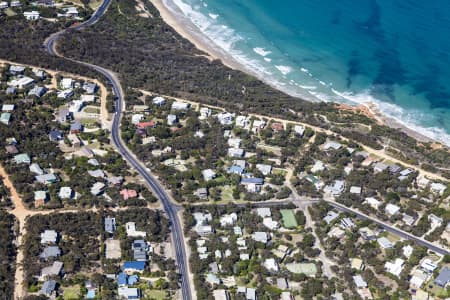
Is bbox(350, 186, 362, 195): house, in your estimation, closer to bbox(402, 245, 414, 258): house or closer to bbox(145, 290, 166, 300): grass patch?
bbox(402, 245, 414, 258): house

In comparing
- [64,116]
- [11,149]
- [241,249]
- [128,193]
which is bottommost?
[241,249]

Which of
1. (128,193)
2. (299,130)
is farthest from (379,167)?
(128,193)

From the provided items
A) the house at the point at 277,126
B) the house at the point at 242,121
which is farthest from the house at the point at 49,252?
the house at the point at 277,126

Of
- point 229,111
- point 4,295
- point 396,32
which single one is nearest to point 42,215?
point 4,295

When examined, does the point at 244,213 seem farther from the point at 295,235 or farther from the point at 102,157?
the point at 102,157

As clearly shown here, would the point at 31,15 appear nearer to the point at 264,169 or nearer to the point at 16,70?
the point at 16,70

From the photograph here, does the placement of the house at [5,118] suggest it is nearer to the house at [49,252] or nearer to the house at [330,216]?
the house at [49,252]

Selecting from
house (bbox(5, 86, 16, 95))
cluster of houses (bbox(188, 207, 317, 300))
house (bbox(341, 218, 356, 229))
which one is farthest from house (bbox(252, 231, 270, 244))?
house (bbox(5, 86, 16, 95))

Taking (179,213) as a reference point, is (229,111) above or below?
above
